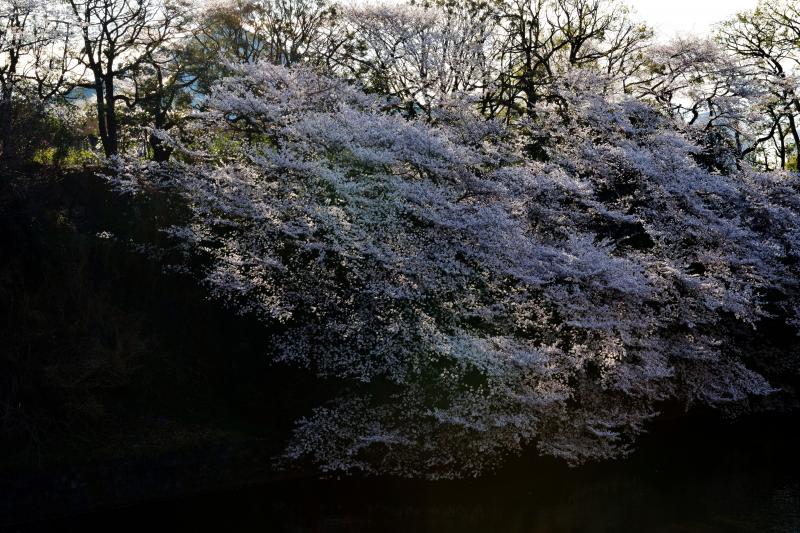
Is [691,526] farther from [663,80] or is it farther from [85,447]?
[663,80]

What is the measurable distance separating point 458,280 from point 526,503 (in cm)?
541

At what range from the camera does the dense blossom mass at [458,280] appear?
1906 cm

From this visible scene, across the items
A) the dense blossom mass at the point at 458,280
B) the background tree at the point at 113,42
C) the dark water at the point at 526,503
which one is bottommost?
the dark water at the point at 526,503

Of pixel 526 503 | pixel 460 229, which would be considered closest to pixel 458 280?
pixel 460 229

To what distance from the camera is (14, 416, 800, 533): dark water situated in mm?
17938

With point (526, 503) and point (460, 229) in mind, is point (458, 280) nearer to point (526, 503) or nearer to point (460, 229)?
point (460, 229)

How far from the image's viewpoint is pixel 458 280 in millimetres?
19406

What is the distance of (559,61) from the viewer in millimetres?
32250

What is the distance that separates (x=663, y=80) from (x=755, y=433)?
1343cm

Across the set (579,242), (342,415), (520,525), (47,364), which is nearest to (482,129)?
(579,242)

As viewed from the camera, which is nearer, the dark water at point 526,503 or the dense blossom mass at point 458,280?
the dark water at point 526,503

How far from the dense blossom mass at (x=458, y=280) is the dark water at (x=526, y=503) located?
2.49 feet

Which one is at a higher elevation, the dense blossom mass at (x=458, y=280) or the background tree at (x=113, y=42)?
the background tree at (x=113, y=42)

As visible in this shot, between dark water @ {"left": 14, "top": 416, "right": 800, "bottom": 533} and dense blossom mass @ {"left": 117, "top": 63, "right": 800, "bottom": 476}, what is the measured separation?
76 cm
